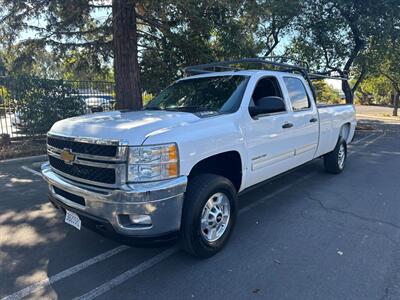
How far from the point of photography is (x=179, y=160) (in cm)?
310

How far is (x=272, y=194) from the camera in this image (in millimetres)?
5656

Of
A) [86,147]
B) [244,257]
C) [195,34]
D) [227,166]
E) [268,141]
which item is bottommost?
[244,257]

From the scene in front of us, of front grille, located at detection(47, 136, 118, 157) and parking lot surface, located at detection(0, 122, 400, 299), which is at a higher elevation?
front grille, located at detection(47, 136, 118, 157)

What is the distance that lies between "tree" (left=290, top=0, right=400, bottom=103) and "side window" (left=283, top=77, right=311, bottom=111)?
9648mm

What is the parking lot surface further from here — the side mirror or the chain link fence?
the chain link fence

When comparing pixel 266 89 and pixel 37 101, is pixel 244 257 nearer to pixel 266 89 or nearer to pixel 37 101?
pixel 266 89

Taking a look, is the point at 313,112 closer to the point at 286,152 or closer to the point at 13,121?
the point at 286,152

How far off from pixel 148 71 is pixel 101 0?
2758 mm

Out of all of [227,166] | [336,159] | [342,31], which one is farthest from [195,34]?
[342,31]

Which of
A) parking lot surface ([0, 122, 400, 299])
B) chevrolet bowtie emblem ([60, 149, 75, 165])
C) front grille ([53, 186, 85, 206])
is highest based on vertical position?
chevrolet bowtie emblem ([60, 149, 75, 165])

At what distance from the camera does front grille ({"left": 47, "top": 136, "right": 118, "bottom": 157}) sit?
3026mm

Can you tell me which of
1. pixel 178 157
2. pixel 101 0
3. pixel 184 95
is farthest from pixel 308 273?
pixel 101 0

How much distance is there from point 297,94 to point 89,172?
3.60 meters

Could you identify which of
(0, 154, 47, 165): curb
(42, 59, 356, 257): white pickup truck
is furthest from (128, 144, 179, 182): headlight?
(0, 154, 47, 165): curb
